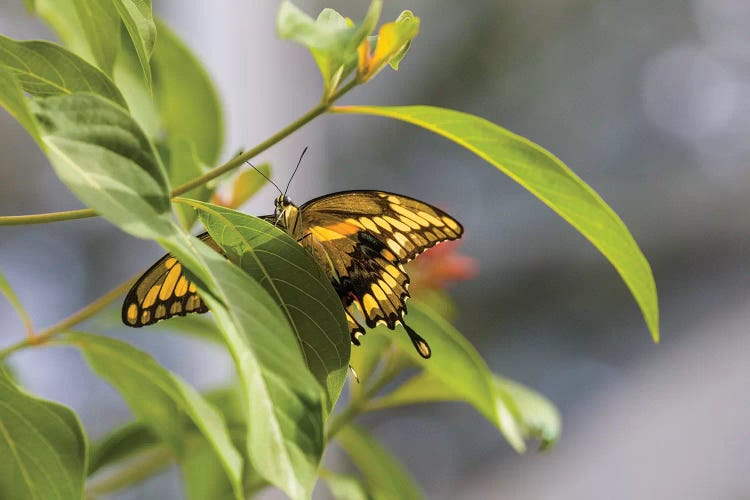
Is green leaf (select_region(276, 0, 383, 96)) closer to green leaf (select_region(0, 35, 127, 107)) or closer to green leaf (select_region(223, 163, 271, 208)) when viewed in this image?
green leaf (select_region(0, 35, 127, 107))

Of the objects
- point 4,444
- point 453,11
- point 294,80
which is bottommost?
point 294,80

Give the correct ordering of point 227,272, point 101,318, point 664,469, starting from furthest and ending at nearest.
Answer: point 664,469
point 101,318
point 227,272

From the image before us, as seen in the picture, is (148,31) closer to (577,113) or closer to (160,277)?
(160,277)

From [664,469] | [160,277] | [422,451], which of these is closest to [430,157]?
[422,451]

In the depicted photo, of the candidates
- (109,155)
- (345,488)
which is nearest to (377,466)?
(345,488)

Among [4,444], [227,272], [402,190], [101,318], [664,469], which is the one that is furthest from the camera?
[402,190]

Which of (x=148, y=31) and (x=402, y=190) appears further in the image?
(x=402, y=190)

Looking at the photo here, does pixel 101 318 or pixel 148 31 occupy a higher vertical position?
pixel 148 31

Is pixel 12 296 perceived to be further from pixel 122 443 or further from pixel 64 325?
pixel 122 443

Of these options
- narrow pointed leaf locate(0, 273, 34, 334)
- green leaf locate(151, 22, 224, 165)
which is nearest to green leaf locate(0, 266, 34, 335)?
narrow pointed leaf locate(0, 273, 34, 334)
